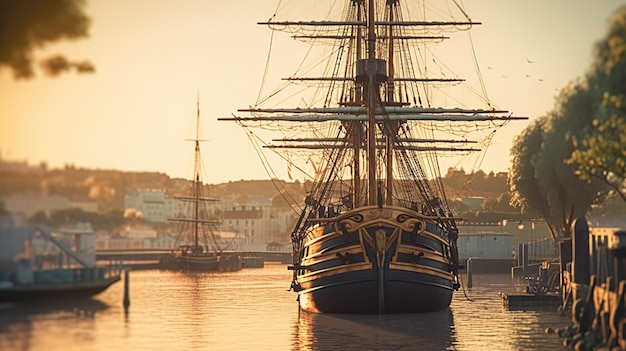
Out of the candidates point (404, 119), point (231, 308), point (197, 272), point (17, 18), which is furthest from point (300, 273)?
point (197, 272)

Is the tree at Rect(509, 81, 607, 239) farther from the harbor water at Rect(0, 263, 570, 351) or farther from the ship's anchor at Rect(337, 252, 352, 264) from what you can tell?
the ship's anchor at Rect(337, 252, 352, 264)

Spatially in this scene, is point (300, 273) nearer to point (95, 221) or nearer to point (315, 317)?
point (315, 317)

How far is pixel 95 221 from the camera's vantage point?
24.8m

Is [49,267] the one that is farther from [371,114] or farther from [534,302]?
[534,302]

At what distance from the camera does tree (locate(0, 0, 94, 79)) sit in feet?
65.4

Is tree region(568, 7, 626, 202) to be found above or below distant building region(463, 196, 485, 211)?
below

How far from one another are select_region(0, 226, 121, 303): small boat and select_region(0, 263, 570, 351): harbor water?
10.4 inches

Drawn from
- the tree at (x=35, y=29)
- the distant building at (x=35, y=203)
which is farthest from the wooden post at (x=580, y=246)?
the tree at (x=35, y=29)

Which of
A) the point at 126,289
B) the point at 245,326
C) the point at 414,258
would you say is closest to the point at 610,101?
the point at 126,289

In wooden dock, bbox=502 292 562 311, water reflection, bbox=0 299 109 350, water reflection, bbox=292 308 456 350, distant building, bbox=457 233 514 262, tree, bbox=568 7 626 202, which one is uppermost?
tree, bbox=568 7 626 202

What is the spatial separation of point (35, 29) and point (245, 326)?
23.8 m

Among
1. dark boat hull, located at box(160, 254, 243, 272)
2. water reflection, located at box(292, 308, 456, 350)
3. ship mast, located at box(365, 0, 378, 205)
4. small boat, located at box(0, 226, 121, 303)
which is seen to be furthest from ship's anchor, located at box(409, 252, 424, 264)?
dark boat hull, located at box(160, 254, 243, 272)

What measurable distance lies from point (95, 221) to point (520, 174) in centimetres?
4642

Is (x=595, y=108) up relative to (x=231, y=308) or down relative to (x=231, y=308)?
up
